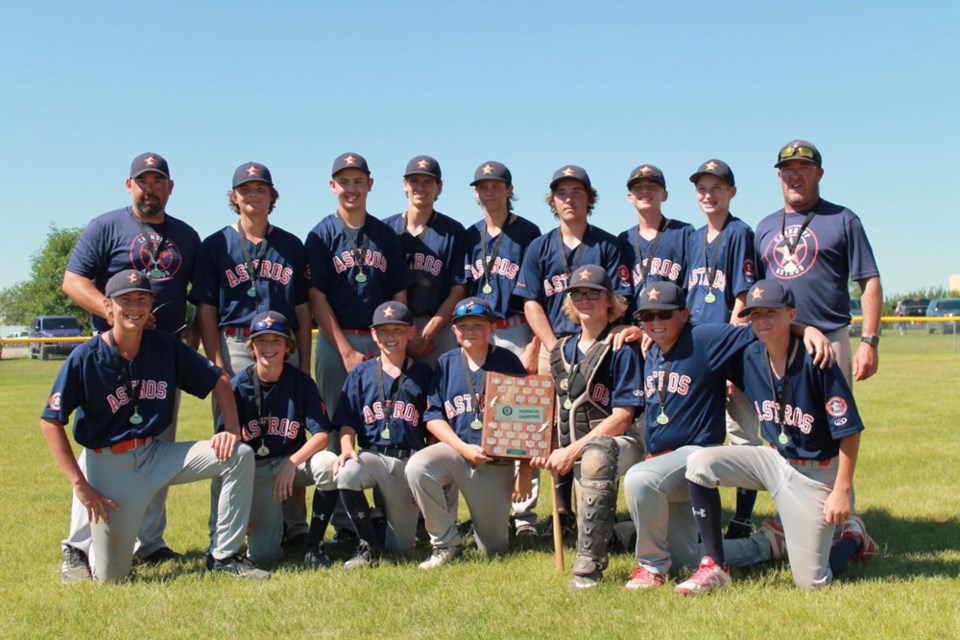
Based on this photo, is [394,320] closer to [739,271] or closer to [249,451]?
[249,451]

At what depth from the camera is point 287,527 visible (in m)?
6.68

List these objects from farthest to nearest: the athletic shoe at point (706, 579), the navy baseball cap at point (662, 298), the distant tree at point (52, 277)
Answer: the distant tree at point (52, 277) < the navy baseball cap at point (662, 298) < the athletic shoe at point (706, 579)

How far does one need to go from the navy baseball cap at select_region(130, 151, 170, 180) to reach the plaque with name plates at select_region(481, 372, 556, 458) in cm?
285

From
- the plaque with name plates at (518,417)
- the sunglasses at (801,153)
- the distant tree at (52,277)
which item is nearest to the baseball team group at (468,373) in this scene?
the sunglasses at (801,153)

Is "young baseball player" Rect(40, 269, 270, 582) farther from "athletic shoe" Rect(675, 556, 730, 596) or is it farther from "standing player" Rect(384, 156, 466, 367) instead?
"athletic shoe" Rect(675, 556, 730, 596)

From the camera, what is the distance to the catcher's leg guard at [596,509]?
17.3 ft

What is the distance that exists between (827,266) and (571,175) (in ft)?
6.43

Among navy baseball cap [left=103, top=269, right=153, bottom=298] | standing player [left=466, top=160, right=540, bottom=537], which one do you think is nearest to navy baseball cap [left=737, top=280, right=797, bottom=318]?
standing player [left=466, top=160, right=540, bottom=537]

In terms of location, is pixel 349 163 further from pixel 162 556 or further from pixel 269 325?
pixel 162 556

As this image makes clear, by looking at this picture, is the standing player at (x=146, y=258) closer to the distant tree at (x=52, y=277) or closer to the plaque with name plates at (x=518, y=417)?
the plaque with name plates at (x=518, y=417)

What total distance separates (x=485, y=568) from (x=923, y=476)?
4959 mm

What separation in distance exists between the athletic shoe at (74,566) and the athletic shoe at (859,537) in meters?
4.82

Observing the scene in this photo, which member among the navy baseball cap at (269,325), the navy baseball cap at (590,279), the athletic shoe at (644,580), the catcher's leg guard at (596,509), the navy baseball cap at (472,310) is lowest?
the athletic shoe at (644,580)

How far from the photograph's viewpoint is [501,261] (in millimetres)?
7176
